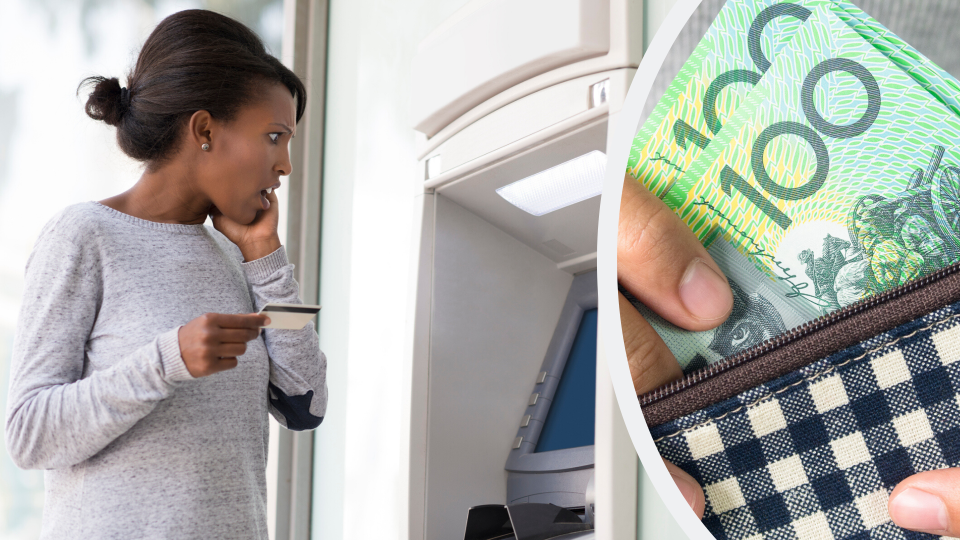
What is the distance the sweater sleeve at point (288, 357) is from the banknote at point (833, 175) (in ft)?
2.48

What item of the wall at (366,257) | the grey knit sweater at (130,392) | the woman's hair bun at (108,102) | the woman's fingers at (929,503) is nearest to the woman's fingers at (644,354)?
the woman's fingers at (929,503)

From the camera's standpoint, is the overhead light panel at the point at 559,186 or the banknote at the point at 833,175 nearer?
the banknote at the point at 833,175

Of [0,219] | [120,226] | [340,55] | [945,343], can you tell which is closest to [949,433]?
[945,343]

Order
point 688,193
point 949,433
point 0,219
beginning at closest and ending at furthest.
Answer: point 949,433 → point 688,193 → point 0,219

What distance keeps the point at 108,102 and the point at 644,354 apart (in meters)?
0.98

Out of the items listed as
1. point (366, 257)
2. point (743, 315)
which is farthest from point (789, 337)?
point (366, 257)

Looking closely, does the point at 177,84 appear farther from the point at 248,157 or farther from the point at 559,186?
the point at 559,186

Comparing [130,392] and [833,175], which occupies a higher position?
[833,175]

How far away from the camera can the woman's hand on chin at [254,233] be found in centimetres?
117

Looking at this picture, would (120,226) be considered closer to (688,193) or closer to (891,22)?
(688,193)

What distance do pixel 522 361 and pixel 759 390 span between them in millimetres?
978

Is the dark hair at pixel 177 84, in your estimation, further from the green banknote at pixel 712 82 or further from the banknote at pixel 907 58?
the banknote at pixel 907 58

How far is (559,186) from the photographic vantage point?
4.20 ft

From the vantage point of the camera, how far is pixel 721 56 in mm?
508
